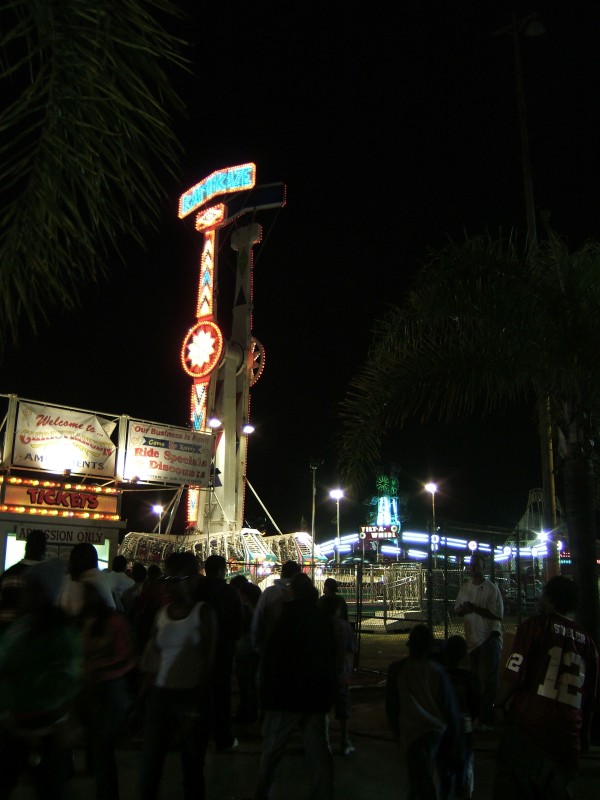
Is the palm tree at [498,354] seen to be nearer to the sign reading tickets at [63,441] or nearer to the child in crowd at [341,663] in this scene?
the child in crowd at [341,663]

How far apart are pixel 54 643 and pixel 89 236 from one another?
2.29 meters

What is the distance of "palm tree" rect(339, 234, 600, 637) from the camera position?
8.17 metres

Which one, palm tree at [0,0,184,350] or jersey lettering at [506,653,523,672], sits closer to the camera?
palm tree at [0,0,184,350]

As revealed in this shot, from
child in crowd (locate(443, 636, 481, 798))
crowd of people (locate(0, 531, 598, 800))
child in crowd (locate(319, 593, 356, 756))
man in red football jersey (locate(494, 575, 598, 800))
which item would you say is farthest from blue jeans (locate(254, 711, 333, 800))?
child in crowd (locate(319, 593, 356, 756))

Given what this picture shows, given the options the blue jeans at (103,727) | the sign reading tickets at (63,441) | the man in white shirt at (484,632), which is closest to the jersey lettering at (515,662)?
the blue jeans at (103,727)

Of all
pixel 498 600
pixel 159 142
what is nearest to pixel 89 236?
pixel 159 142

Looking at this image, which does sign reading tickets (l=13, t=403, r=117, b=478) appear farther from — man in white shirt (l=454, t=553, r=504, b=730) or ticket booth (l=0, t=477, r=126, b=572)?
man in white shirt (l=454, t=553, r=504, b=730)

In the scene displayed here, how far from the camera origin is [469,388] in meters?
8.66

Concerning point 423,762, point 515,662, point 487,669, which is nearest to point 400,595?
point 487,669

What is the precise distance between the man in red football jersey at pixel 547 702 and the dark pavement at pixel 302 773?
2664 mm

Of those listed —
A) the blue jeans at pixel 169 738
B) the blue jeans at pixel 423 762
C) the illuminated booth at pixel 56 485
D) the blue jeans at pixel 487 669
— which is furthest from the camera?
the illuminated booth at pixel 56 485

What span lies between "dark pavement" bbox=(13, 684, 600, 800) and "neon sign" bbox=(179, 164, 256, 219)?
Answer: 31.4 metres

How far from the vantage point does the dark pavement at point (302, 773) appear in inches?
249

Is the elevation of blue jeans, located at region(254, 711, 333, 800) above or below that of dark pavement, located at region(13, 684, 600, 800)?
above
